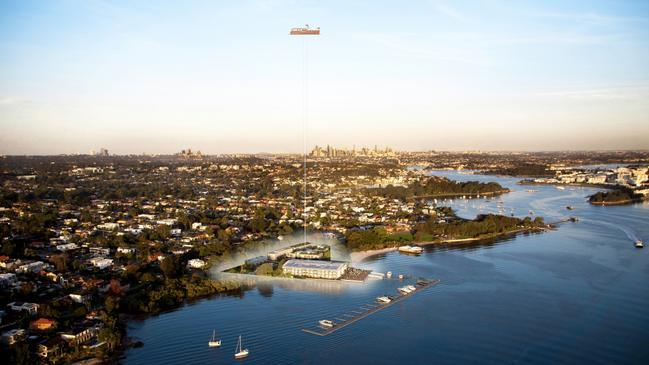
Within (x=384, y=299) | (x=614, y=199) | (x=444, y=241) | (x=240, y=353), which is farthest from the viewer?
(x=614, y=199)

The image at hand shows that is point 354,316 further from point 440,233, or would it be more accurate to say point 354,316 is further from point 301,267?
point 440,233

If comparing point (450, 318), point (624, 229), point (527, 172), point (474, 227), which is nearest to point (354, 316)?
point (450, 318)

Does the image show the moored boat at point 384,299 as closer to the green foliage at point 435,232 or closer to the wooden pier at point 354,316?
the wooden pier at point 354,316

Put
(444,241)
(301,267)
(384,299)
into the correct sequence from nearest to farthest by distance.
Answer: (384,299) → (301,267) → (444,241)

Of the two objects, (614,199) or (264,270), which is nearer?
(264,270)

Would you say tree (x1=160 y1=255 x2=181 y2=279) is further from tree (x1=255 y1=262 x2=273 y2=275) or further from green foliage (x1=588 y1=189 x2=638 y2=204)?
green foliage (x1=588 y1=189 x2=638 y2=204)

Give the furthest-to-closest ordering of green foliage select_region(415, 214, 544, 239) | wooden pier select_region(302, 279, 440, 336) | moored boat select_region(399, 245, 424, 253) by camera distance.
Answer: green foliage select_region(415, 214, 544, 239) < moored boat select_region(399, 245, 424, 253) < wooden pier select_region(302, 279, 440, 336)

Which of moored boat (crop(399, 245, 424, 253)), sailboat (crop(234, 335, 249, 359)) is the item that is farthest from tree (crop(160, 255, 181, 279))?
moored boat (crop(399, 245, 424, 253))

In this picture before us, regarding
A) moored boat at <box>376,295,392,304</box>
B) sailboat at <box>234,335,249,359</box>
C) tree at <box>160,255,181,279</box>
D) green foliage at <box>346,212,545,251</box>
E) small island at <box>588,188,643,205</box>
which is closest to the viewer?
sailboat at <box>234,335,249,359</box>

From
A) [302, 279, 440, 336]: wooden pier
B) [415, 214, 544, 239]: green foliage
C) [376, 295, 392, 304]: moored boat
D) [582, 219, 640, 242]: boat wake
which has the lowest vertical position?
[302, 279, 440, 336]: wooden pier

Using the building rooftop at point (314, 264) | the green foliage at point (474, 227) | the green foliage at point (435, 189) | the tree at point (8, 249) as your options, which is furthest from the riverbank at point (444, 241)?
the green foliage at point (435, 189)

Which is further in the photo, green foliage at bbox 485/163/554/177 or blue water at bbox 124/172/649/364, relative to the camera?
green foliage at bbox 485/163/554/177
